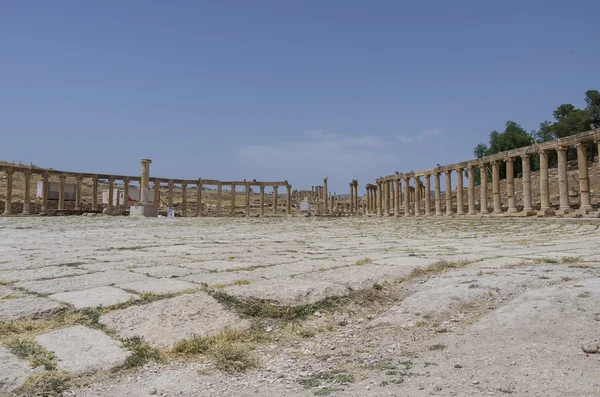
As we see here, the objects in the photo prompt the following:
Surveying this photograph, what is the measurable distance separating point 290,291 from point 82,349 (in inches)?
75.8

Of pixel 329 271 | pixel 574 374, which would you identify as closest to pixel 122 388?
pixel 574 374

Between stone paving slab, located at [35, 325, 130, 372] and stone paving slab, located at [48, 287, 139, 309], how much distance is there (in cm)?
54

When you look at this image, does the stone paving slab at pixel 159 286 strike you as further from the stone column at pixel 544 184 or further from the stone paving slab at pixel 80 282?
the stone column at pixel 544 184

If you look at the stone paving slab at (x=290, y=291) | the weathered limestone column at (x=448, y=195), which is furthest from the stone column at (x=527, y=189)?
the stone paving slab at (x=290, y=291)

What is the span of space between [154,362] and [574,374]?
8.20ft

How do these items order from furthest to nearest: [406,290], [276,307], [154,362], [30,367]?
1. [406,290]
2. [276,307]
3. [154,362]
4. [30,367]

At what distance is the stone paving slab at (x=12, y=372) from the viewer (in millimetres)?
2496

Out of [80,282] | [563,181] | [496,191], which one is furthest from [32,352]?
[496,191]

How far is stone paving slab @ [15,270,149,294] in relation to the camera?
4520mm

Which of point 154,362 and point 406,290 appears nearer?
point 154,362

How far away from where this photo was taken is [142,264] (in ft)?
20.8

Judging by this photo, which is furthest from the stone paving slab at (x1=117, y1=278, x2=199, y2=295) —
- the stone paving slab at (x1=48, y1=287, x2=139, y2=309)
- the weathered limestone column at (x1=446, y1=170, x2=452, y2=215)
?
the weathered limestone column at (x1=446, y1=170, x2=452, y2=215)

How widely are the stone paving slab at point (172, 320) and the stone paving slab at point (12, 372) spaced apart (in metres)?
0.70

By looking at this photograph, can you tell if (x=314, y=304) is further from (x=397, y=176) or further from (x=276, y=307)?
(x=397, y=176)
